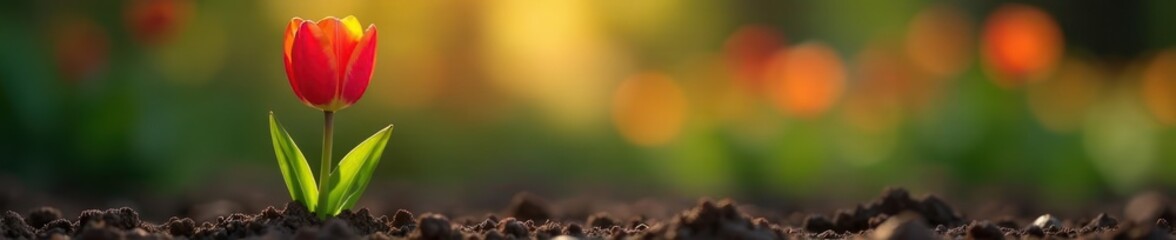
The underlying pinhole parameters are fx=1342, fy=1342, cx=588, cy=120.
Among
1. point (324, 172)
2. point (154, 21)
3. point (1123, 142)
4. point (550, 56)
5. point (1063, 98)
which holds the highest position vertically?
point (550, 56)

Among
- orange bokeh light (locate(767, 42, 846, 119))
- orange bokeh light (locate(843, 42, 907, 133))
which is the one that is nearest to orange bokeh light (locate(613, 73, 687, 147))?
orange bokeh light (locate(767, 42, 846, 119))

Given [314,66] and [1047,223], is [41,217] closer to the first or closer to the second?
[314,66]

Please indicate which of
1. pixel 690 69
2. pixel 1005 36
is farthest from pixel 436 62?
pixel 1005 36

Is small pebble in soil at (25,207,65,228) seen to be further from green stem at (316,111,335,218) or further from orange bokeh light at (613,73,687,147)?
orange bokeh light at (613,73,687,147)

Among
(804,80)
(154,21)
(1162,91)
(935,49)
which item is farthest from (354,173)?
(1162,91)

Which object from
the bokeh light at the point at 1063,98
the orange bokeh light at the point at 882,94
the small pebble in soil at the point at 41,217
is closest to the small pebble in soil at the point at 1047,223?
the small pebble in soil at the point at 41,217

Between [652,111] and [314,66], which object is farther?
[652,111]
